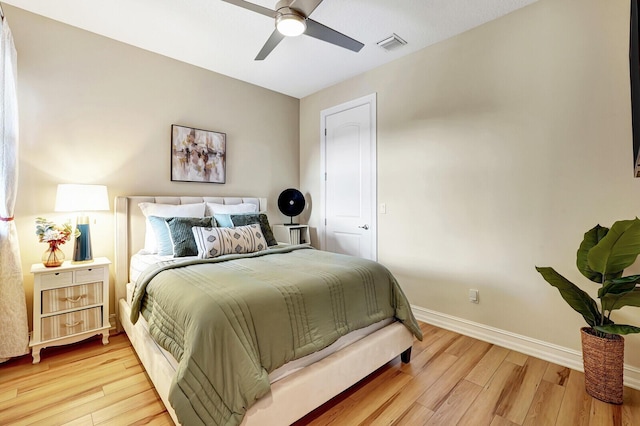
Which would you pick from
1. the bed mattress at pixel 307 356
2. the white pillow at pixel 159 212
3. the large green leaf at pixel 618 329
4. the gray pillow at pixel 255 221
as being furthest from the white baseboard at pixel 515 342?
the white pillow at pixel 159 212

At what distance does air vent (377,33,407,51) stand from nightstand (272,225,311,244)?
2336 millimetres

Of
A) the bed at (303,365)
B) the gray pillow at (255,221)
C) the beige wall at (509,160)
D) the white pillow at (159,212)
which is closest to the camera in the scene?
the bed at (303,365)

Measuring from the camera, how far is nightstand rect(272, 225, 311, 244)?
3.88 meters

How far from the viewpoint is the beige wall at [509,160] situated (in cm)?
202

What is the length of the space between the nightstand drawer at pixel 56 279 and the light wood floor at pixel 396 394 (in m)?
0.58

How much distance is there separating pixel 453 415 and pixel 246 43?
3395 mm

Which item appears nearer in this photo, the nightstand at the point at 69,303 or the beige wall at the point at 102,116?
the nightstand at the point at 69,303

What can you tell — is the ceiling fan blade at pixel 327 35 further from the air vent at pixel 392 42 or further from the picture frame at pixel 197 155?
the picture frame at pixel 197 155

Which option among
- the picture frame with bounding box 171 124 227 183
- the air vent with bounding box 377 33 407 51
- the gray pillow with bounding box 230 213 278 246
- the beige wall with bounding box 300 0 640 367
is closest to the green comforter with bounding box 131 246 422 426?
the gray pillow with bounding box 230 213 278 246

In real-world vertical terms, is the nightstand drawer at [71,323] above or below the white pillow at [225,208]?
below

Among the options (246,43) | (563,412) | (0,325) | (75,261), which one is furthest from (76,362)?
(563,412)

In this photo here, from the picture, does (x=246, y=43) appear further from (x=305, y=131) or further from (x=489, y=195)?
(x=489, y=195)

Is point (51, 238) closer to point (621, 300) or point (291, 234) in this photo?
point (291, 234)

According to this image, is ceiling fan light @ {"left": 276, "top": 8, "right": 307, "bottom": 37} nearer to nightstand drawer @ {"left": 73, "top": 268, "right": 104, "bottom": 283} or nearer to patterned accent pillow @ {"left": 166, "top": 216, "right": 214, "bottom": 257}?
patterned accent pillow @ {"left": 166, "top": 216, "right": 214, "bottom": 257}
